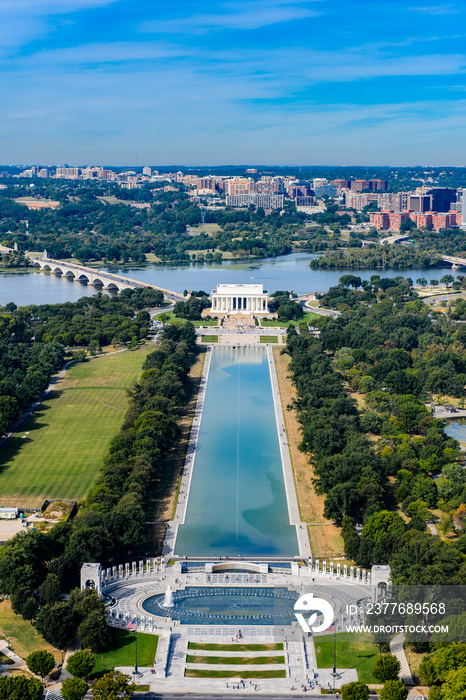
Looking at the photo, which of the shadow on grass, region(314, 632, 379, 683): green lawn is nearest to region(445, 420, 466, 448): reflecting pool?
region(314, 632, 379, 683): green lawn

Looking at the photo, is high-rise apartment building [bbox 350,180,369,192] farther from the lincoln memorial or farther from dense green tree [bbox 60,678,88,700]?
dense green tree [bbox 60,678,88,700]

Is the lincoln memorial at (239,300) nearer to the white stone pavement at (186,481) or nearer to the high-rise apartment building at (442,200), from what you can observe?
the white stone pavement at (186,481)

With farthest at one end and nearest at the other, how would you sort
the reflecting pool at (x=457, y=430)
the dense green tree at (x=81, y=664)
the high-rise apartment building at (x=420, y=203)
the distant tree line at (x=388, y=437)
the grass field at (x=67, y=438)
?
the high-rise apartment building at (x=420, y=203)
the reflecting pool at (x=457, y=430)
the grass field at (x=67, y=438)
the distant tree line at (x=388, y=437)
the dense green tree at (x=81, y=664)

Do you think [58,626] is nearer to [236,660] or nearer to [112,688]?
[112,688]

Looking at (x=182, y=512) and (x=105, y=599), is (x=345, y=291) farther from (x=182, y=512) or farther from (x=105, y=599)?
(x=105, y=599)

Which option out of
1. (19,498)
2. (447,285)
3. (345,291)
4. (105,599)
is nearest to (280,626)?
(105,599)

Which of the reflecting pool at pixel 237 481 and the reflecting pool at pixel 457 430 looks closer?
the reflecting pool at pixel 237 481

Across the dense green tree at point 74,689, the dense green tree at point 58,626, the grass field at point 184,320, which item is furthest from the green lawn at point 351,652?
the grass field at point 184,320

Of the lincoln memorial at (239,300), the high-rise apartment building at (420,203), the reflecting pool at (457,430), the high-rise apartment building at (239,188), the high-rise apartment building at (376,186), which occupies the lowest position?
the reflecting pool at (457,430)
